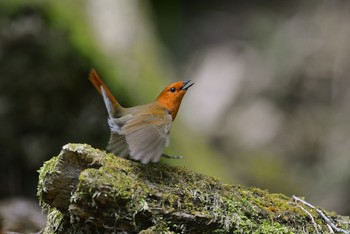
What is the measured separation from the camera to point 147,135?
3.15 m

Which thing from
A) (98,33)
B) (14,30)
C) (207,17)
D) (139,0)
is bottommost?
(14,30)

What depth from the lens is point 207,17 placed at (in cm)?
1341

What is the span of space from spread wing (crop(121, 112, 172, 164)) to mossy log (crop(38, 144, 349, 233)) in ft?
0.26

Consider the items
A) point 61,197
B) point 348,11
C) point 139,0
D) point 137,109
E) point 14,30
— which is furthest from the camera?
point 348,11

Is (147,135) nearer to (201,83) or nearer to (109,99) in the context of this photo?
(109,99)

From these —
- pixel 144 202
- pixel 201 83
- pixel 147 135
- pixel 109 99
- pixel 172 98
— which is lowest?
pixel 144 202

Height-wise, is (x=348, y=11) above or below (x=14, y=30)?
above

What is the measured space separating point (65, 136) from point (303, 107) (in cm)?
651

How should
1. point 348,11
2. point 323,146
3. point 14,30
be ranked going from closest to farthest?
point 14,30, point 323,146, point 348,11

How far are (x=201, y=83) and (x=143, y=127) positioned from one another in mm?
9007

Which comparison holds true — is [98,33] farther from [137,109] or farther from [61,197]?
[61,197]

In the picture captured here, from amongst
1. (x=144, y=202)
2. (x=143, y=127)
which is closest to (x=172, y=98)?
(x=143, y=127)

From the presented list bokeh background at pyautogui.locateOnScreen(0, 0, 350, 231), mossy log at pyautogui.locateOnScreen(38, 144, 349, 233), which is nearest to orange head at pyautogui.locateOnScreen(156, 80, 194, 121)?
mossy log at pyautogui.locateOnScreen(38, 144, 349, 233)

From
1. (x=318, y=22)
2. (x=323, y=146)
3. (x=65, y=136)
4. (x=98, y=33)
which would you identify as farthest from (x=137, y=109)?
(x=318, y=22)
